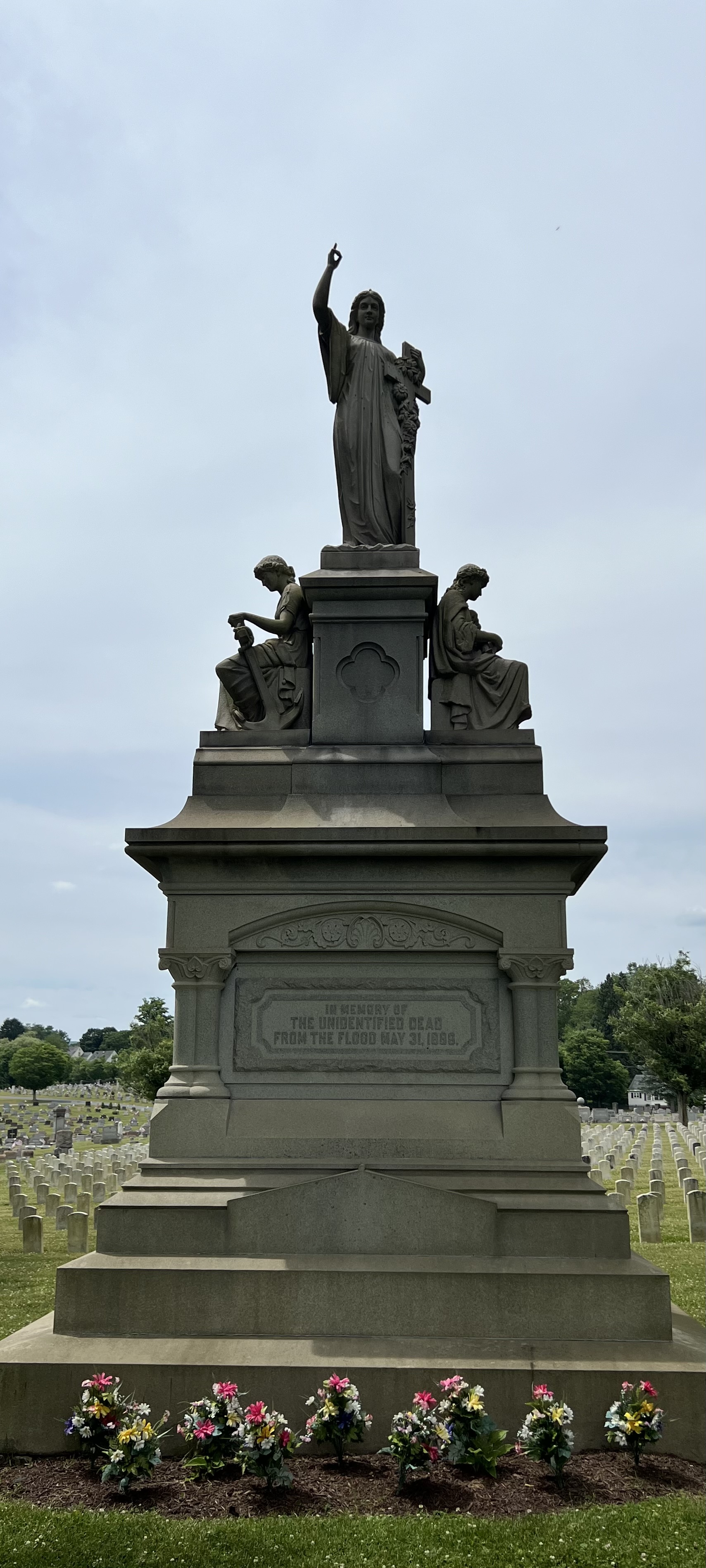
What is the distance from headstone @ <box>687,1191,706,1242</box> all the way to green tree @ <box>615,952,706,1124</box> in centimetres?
2715

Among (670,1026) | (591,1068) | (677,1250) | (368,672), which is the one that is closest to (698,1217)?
(677,1250)

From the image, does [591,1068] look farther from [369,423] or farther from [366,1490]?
[366,1490]

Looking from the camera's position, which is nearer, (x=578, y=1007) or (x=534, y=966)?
(x=534, y=966)

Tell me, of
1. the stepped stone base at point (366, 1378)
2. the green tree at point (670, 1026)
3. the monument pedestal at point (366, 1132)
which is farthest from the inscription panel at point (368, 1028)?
the green tree at point (670, 1026)

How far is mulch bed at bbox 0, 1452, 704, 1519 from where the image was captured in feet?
19.0

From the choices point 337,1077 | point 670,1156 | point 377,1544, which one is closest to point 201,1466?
point 377,1544

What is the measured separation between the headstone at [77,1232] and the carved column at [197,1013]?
9249 millimetres

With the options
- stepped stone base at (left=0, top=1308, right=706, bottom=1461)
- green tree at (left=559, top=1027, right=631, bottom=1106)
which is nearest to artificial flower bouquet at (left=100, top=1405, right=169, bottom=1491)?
stepped stone base at (left=0, top=1308, right=706, bottom=1461)

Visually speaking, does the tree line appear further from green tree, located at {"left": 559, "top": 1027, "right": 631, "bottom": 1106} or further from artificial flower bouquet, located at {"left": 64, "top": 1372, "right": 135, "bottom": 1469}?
green tree, located at {"left": 559, "top": 1027, "right": 631, "bottom": 1106}

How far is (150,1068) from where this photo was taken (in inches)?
1458

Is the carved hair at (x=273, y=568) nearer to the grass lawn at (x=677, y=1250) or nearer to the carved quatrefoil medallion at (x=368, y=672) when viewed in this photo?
the carved quatrefoil medallion at (x=368, y=672)

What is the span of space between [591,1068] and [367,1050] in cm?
7113

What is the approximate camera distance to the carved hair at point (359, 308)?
10742 mm

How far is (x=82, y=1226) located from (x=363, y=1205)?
409 inches
